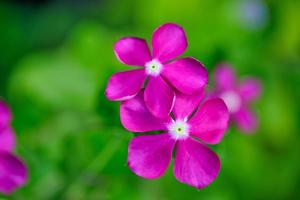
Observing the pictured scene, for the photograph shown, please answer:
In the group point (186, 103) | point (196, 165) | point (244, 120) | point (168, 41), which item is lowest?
point (196, 165)

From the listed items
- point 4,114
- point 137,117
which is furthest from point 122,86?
point 4,114

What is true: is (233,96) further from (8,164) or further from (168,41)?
(8,164)

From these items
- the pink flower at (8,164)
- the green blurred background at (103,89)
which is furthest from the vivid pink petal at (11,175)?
the green blurred background at (103,89)

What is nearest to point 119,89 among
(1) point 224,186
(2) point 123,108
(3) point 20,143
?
(2) point 123,108

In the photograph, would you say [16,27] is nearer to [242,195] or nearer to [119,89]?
[242,195]

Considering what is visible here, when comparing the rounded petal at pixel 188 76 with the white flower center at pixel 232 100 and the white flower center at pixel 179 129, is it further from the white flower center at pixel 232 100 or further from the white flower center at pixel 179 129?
the white flower center at pixel 232 100
